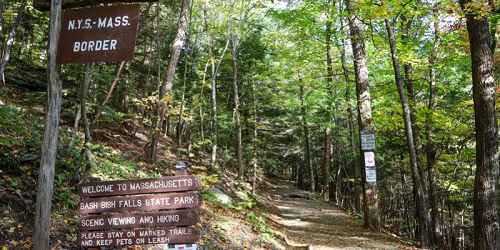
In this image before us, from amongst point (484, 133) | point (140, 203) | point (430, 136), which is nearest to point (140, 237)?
point (140, 203)

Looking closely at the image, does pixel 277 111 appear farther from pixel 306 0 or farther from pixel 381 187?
pixel 306 0

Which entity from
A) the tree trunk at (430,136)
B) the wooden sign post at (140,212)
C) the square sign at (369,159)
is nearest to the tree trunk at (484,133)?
the square sign at (369,159)

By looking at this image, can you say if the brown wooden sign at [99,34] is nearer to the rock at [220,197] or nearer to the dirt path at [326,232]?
the dirt path at [326,232]

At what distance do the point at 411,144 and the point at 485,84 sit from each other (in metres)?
5.15

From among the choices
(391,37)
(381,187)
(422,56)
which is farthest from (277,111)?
(391,37)

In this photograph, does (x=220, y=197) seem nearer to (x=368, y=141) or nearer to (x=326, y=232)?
(x=326, y=232)

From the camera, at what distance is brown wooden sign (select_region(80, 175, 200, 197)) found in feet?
14.3

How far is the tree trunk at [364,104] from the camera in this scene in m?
12.1

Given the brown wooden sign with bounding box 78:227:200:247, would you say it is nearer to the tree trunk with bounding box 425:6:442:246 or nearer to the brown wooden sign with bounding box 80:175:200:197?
the brown wooden sign with bounding box 80:175:200:197

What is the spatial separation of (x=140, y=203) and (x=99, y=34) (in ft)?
6.14

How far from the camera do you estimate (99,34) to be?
164 inches

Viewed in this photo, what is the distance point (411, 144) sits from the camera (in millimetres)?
12445

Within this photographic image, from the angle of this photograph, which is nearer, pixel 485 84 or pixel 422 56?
pixel 485 84

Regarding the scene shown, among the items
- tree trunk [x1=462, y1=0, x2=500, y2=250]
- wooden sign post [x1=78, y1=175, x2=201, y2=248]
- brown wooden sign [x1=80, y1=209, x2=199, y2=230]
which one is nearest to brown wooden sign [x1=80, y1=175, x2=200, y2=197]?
wooden sign post [x1=78, y1=175, x2=201, y2=248]
